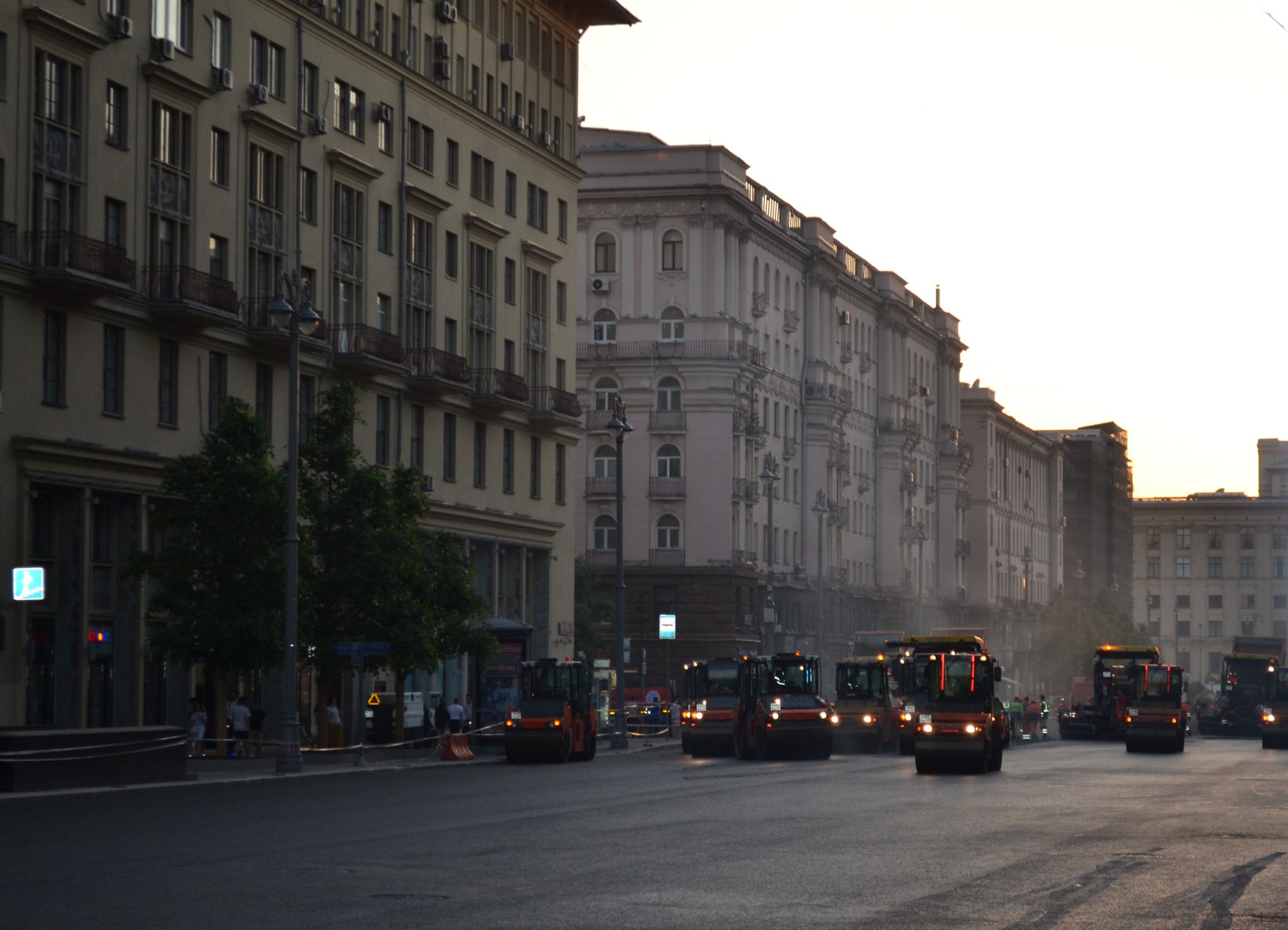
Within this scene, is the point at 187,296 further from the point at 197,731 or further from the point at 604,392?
the point at 604,392

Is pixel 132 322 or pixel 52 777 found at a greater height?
pixel 132 322

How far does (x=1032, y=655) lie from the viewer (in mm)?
157875

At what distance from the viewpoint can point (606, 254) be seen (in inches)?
3730

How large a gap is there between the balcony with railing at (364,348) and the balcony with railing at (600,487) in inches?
1361

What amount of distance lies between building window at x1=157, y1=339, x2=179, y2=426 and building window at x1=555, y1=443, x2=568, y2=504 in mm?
25157

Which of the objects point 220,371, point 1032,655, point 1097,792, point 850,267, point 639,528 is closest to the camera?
point 1097,792

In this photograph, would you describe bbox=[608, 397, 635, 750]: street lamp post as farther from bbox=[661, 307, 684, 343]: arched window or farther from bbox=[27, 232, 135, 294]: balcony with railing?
bbox=[661, 307, 684, 343]: arched window

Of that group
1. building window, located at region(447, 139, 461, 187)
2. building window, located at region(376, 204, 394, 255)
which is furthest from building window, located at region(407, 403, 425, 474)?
building window, located at region(447, 139, 461, 187)

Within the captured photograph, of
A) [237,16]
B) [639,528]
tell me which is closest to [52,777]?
[237,16]

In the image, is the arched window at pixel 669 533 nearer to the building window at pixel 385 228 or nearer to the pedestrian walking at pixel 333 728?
the building window at pixel 385 228

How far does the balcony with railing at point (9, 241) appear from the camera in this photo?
4241cm

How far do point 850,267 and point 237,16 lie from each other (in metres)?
67.1

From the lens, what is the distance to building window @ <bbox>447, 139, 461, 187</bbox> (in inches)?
2549

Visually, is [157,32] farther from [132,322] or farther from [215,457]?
[215,457]
